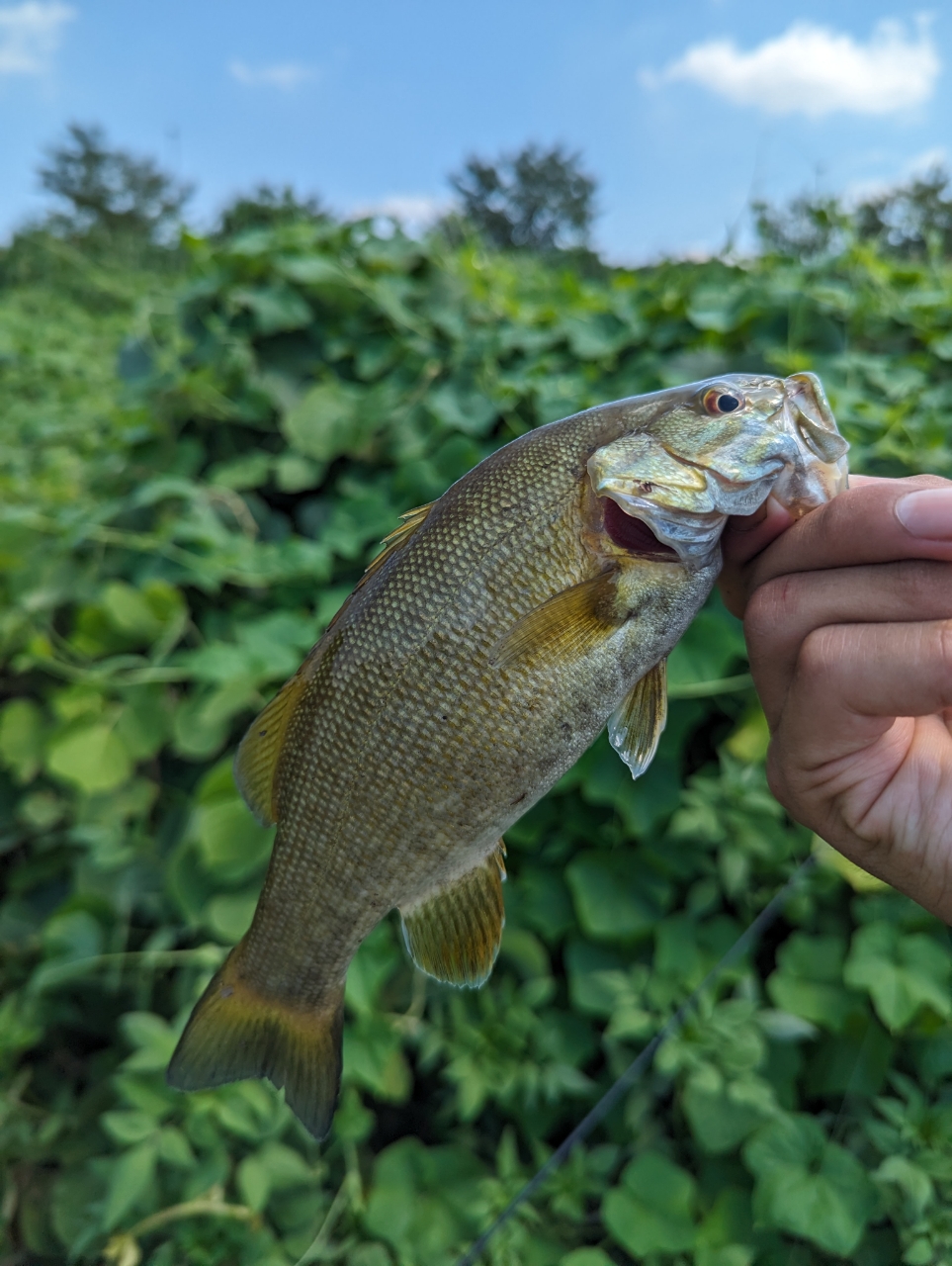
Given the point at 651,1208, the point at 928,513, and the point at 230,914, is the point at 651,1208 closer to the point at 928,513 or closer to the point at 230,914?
the point at 230,914

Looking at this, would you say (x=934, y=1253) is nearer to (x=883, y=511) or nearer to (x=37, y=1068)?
(x=883, y=511)

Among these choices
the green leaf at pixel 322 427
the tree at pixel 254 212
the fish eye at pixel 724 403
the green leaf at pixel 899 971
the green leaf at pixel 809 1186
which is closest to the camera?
the fish eye at pixel 724 403

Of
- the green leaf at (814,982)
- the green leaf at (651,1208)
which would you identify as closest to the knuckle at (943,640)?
the green leaf at (814,982)

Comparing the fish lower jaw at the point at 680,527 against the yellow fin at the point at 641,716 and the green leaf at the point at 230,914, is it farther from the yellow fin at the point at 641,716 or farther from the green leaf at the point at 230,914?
the green leaf at the point at 230,914

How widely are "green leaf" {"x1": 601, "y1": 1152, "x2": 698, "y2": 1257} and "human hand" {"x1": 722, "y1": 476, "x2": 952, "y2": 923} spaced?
0.91 metres

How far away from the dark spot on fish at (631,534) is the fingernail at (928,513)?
237 millimetres

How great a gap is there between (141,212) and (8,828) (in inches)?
712

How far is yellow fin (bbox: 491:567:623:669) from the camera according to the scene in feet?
3.00

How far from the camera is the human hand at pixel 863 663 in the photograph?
934mm

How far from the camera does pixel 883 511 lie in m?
0.92

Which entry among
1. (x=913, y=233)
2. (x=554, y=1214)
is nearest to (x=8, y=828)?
(x=554, y=1214)

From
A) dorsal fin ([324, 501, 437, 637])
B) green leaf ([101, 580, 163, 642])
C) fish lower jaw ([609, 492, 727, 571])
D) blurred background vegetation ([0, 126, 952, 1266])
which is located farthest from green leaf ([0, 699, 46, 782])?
fish lower jaw ([609, 492, 727, 571])

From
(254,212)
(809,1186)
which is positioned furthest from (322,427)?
(254,212)

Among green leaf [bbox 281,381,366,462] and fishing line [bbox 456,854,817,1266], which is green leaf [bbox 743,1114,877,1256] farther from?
green leaf [bbox 281,381,366,462]
